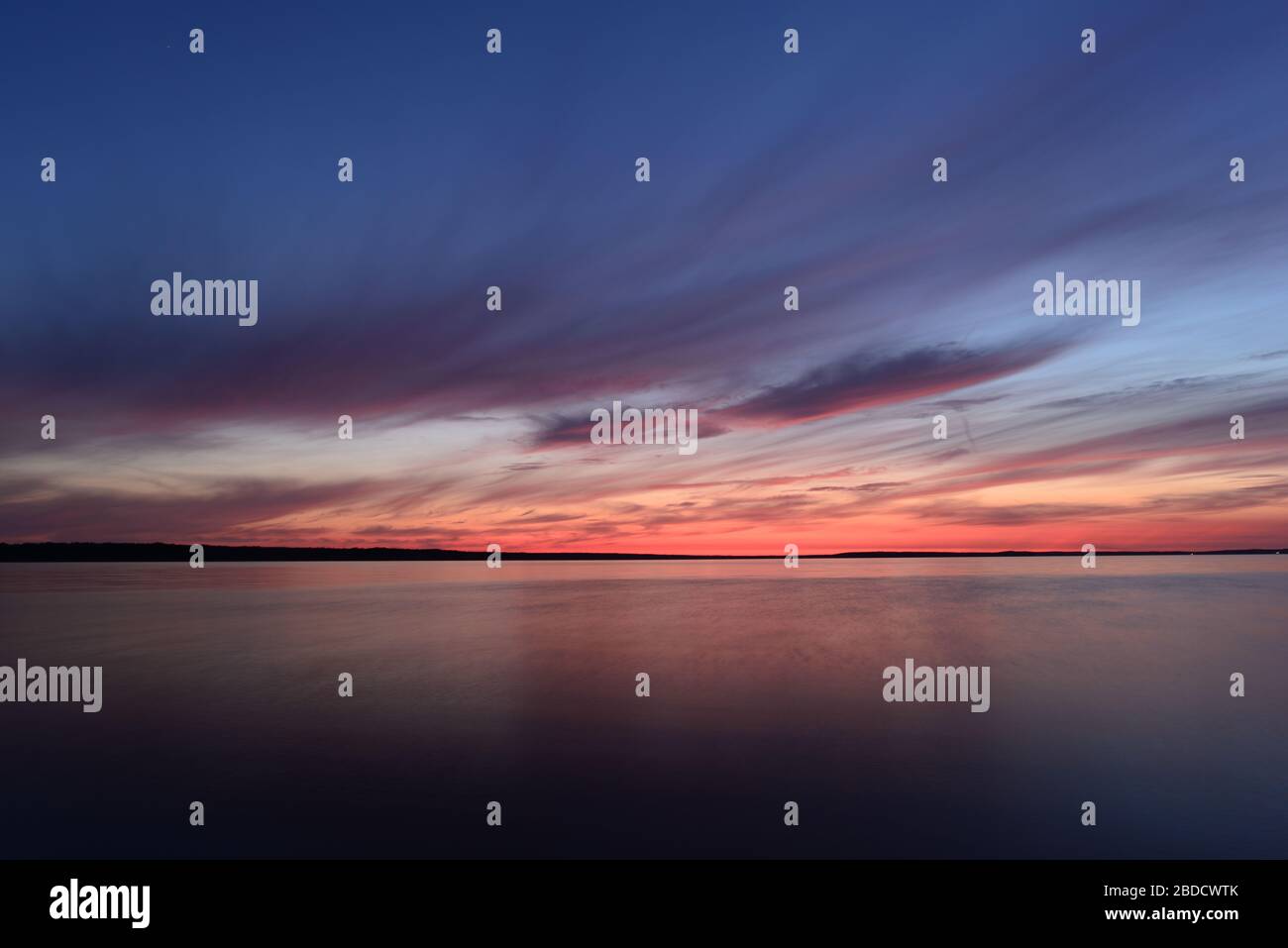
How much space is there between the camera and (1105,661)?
57.0 feet

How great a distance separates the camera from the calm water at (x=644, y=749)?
7793 mm

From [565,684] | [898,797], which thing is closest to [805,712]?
[898,797]

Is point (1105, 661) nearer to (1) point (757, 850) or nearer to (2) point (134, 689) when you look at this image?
(1) point (757, 850)

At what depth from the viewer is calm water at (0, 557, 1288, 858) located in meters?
7.79

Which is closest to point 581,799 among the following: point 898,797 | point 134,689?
point 898,797

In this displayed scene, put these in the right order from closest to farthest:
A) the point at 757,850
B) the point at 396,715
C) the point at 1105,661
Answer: the point at 757,850, the point at 396,715, the point at 1105,661

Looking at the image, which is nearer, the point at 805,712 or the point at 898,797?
the point at 898,797

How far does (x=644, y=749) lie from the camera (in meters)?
10.3
